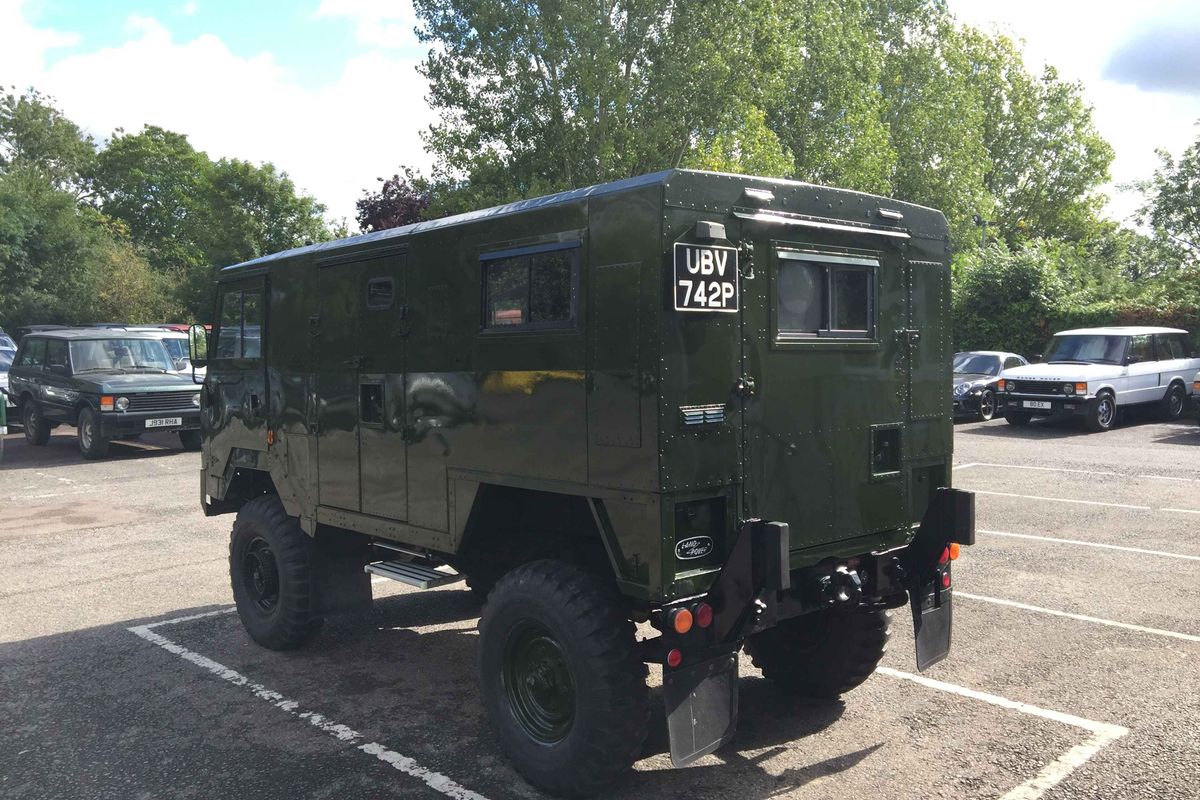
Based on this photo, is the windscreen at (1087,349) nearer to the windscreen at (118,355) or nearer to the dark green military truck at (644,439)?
the dark green military truck at (644,439)

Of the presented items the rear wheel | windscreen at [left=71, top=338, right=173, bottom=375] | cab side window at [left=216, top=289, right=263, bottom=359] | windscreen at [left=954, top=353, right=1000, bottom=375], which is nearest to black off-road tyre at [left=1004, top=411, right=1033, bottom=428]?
the rear wheel

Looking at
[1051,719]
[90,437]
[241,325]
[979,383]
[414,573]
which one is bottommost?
[1051,719]

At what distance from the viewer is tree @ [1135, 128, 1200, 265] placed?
31875mm

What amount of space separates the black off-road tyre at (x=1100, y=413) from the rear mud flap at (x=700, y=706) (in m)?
16.0

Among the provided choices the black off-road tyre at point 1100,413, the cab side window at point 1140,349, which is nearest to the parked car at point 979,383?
the black off-road tyre at point 1100,413

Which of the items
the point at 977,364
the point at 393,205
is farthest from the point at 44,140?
the point at 977,364

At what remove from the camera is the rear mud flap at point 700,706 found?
12.8 feet

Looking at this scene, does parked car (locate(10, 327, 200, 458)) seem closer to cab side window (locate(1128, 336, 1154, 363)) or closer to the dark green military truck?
the dark green military truck

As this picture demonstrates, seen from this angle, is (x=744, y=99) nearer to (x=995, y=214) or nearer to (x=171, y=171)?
(x=995, y=214)

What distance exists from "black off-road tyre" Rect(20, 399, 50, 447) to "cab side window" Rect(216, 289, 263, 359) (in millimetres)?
13030

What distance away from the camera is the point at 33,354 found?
18.0 meters

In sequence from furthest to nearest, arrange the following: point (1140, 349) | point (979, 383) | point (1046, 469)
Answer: point (979, 383)
point (1140, 349)
point (1046, 469)

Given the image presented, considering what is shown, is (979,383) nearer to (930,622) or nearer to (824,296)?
(930,622)

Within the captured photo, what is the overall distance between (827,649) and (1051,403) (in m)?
14.5
